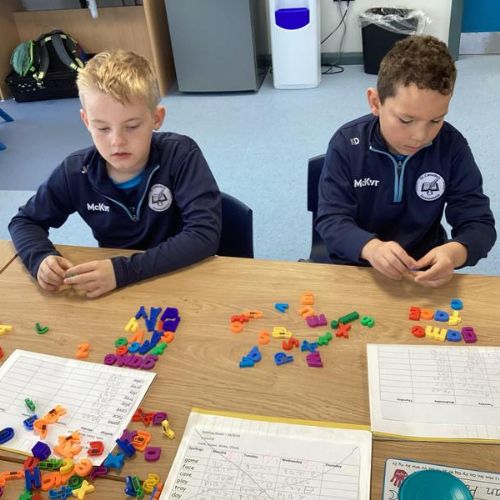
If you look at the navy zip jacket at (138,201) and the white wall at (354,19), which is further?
the white wall at (354,19)

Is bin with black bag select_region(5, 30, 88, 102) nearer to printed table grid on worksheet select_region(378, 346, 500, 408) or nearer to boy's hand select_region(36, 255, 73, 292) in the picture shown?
boy's hand select_region(36, 255, 73, 292)

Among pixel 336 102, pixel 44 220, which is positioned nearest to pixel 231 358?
pixel 44 220

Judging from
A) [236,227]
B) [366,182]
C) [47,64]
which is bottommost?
[47,64]

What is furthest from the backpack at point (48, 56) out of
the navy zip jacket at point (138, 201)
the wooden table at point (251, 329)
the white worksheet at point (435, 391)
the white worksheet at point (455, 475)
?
the white worksheet at point (455, 475)

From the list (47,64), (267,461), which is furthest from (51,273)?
(47,64)

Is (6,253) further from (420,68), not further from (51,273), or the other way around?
(420,68)

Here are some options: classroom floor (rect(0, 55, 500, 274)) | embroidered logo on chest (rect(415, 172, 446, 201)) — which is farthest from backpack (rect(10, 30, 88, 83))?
embroidered logo on chest (rect(415, 172, 446, 201))

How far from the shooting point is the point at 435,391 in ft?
2.67

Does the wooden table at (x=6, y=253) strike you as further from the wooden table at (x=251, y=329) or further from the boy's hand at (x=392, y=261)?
the boy's hand at (x=392, y=261)

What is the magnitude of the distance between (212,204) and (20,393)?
0.59 metres

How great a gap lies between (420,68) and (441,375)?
643 millimetres

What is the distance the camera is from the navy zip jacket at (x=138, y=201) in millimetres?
1241

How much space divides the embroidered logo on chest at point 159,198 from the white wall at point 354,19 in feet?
9.11

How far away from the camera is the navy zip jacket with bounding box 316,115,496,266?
124 cm
